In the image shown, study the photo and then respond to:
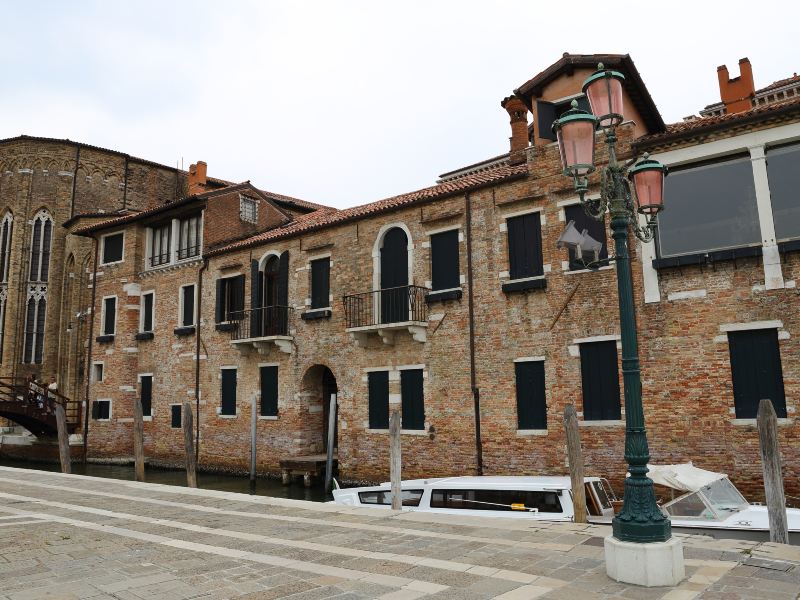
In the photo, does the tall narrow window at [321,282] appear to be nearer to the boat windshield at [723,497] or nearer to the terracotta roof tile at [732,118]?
the terracotta roof tile at [732,118]

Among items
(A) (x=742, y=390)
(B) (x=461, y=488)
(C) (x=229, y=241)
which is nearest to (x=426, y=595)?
(B) (x=461, y=488)

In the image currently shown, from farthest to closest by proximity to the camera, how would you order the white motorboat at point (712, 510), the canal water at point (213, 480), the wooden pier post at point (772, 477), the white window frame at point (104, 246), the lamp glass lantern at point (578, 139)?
the white window frame at point (104, 246) < the canal water at point (213, 480) < the white motorboat at point (712, 510) < the wooden pier post at point (772, 477) < the lamp glass lantern at point (578, 139)

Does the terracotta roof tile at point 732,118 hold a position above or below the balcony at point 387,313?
above

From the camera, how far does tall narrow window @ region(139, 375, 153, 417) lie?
Result: 23.2 metres

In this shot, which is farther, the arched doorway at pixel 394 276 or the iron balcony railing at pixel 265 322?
the iron balcony railing at pixel 265 322

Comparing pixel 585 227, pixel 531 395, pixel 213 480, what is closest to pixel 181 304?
pixel 213 480

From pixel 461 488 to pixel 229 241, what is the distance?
1484cm

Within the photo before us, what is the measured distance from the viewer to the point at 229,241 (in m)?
22.6

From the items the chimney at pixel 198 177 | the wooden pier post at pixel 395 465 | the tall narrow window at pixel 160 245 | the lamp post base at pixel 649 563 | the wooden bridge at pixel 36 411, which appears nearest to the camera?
the lamp post base at pixel 649 563

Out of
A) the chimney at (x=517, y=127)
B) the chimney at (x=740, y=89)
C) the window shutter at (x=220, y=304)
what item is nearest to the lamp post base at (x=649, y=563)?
the chimney at (x=517, y=127)

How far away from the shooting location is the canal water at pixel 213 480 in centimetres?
1703

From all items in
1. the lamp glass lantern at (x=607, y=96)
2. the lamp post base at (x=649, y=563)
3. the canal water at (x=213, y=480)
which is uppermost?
the lamp glass lantern at (x=607, y=96)

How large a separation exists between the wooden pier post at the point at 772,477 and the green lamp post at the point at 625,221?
4347 mm

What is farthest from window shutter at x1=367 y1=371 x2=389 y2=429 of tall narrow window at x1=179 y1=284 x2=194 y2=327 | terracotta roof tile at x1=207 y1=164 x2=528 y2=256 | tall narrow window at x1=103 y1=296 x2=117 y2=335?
tall narrow window at x1=103 y1=296 x2=117 y2=335
